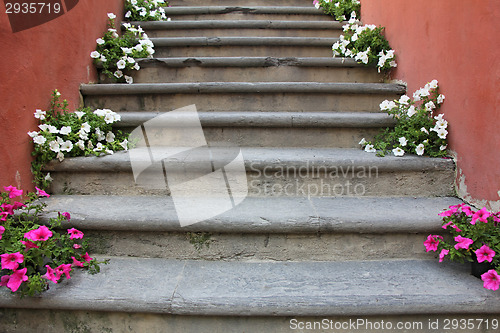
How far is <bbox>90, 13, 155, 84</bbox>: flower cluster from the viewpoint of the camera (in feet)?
7.69

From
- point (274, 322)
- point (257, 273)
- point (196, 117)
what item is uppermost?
point (196, 117)

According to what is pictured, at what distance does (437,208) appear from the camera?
1582 mm

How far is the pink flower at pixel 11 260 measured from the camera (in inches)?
46.8

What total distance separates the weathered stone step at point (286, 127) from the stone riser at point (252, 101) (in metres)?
0.21

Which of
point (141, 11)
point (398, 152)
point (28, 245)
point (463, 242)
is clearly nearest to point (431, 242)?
point (463, 242)

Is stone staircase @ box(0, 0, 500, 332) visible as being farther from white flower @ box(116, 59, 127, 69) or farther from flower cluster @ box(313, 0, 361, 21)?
flower cluster @ box(313, 0, 361, 21)

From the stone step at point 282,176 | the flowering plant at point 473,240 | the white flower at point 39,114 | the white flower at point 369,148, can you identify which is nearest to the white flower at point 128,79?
the white flower at point 39,114

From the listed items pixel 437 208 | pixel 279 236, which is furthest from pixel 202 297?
pixel 437 208

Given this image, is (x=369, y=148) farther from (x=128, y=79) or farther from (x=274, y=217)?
(x=128, y=79)

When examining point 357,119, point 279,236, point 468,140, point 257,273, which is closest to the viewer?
point 257,273

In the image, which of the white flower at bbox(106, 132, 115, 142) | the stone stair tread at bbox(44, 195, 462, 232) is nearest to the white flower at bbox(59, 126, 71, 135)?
the white flower at bbox(106, 132, 115, 142)

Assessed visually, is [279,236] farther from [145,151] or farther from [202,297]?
[145,151]

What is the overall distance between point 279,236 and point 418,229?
0.66 meters

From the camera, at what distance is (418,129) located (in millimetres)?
1867
